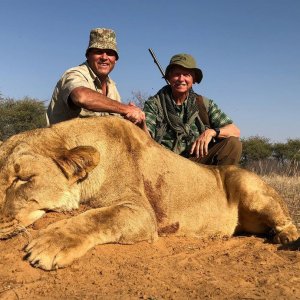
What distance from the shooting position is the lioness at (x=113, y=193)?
3.33 m

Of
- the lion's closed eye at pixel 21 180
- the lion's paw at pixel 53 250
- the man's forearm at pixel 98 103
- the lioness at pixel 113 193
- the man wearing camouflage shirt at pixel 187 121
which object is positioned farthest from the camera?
the man wearing camouflage shirt at pixel 187 121

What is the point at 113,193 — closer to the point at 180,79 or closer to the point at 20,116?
the point at 180,79

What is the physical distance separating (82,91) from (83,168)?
1458 millimetres

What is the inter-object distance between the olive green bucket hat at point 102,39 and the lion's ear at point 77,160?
276 centimetres

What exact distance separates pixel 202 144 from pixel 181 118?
2.36 ft

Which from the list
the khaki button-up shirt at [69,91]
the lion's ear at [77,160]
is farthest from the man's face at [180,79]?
the lion's ear at [77,160]

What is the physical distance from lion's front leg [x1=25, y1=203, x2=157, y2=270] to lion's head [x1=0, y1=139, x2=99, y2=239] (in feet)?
1.03

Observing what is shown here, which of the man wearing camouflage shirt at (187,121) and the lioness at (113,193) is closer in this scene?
the lioness at (113,193)

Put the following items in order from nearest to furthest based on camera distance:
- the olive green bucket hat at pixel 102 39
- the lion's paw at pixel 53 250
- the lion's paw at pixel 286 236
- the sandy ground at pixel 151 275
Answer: the sandy ground at pixel 151 275 → the lion's paw at pixel 53 250 → the lion's paw at pixel 286 236 → the olive green bucket hat at pixel 102 39

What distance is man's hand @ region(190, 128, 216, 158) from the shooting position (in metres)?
6.19

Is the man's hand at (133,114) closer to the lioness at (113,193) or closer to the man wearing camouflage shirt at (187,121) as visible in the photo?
the lioness at (113,193)

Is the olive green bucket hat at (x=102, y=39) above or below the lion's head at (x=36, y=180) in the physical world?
above

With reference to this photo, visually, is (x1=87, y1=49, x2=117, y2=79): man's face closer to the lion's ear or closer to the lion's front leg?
the lion's ear

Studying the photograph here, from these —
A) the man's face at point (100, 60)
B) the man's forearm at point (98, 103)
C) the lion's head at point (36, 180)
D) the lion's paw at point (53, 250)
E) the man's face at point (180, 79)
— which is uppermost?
the man's face at point (100, 60)
